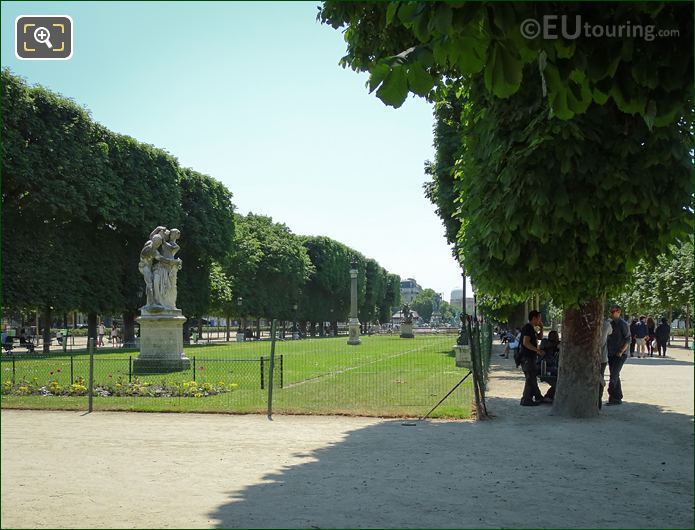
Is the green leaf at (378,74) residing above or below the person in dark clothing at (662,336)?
above

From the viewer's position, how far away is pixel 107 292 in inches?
1639

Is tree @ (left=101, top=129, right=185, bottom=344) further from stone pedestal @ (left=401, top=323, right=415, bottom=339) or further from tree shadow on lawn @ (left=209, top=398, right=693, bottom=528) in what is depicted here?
tree shadow on lawn @ (left=209, top=398, right=693, bottom=528)

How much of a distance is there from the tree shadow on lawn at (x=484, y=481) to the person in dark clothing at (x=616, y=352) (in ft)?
8.86

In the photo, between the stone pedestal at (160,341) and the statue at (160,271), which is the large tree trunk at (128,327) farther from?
the stone pedestal at (160,341)

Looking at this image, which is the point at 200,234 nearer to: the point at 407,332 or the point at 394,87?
Result: the point at 407,332

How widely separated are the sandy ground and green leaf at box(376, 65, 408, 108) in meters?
3.79

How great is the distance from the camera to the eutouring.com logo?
4453 mm

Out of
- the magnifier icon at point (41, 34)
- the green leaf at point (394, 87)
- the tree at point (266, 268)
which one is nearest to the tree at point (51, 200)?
the tree at point (266, 268)

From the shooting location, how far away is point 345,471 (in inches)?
338

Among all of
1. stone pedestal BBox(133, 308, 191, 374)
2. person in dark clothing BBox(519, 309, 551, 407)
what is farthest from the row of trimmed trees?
person in dark clothing BBox(519, 309, 551, 407)

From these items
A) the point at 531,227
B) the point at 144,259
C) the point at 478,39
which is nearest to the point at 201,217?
the point at 144,259

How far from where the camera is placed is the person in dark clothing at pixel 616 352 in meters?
15.0

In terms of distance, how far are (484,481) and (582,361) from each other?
563 cm

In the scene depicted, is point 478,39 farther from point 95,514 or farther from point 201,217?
point 201,217
